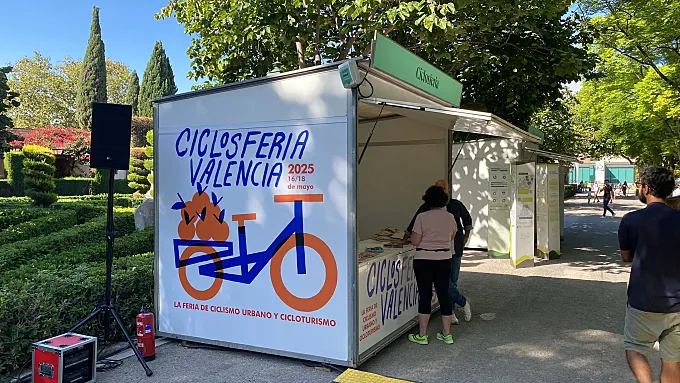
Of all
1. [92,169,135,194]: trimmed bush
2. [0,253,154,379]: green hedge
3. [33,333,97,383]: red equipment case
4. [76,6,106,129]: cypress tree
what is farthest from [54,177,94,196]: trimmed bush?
[33,333,97,383]: red equipment case

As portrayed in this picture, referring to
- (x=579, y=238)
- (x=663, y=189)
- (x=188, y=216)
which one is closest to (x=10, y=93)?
(x=188, y=216)

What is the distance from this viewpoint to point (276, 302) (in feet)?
14.7

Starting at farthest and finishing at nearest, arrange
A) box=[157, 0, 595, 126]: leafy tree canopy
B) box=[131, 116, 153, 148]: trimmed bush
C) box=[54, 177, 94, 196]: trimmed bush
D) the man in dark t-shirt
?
1. box=[131, 116, 153, 148]: trimmed bush
2. box=[54, 177, 94, 196]: trimmed bush
3. box=[157, 0, 595, 126]: leafy tree canopy
4. the man in dark t-shirt

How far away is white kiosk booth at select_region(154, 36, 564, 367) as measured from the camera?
13.7 ft

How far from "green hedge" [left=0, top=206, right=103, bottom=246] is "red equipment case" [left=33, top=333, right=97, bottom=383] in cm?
725

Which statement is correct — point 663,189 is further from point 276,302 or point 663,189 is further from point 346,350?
point 276,302

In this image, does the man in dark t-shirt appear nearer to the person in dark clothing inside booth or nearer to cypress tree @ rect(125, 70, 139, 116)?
the person in dark clothing inside booth

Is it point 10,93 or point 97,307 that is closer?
point 97,307

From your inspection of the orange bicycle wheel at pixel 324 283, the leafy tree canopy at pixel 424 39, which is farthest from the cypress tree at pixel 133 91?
the orange bicycle wheel at pixel 324 283

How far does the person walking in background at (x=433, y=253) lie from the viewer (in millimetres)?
4840

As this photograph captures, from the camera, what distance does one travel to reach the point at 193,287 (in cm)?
493

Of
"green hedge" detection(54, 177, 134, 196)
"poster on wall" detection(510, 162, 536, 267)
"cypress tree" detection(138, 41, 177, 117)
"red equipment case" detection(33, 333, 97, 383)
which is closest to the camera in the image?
"red equipment case" detection(33, 333, 97, 383)

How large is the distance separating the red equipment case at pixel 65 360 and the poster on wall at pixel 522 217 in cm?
771

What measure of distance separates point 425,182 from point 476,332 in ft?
7.90
